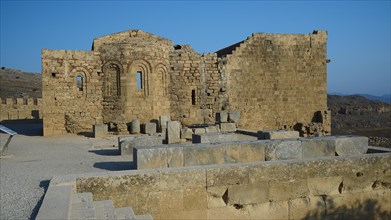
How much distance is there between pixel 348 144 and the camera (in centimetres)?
779

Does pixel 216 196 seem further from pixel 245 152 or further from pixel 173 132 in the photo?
pixel 173 132

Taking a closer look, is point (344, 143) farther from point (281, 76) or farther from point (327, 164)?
point (281, 76)

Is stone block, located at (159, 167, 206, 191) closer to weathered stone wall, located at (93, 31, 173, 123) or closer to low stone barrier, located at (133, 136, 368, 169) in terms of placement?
low stone barrier, located at (133, 136, 368, 169)

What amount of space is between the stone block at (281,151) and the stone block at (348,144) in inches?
32.0

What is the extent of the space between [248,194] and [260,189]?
25 cm

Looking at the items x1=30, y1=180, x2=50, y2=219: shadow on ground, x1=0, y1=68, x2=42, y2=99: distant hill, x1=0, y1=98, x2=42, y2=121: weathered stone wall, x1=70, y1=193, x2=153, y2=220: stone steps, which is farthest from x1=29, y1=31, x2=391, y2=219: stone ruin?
x1=0, y1=68, x2=42, y2=99: distant hill

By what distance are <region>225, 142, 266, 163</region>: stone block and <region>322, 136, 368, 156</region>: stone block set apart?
1.54 metres

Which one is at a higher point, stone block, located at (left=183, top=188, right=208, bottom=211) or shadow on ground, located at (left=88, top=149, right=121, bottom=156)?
shadow on ground, located at (left=88, top=149, right=121, bottom=156)

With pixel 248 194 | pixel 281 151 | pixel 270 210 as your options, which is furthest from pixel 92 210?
pixel 281 151

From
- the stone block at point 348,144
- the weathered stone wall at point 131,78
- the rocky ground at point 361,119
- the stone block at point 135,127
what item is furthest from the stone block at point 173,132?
the rocky ground at point 361,119

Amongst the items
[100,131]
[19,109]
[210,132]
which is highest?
[19,109]

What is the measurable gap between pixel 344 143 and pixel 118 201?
501 cm

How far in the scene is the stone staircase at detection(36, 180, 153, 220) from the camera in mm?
3949

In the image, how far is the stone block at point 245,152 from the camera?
7.05 metres
